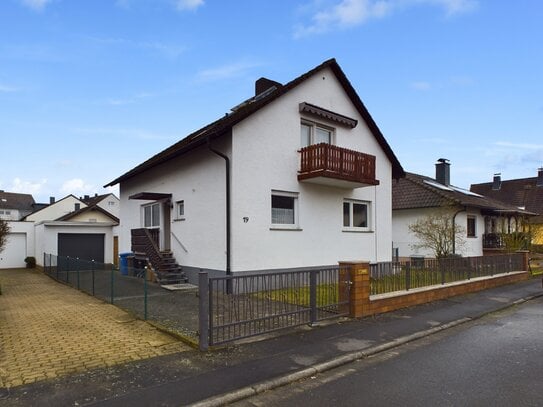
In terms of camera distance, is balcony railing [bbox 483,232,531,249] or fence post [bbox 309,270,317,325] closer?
fence post [bbox 309,270,317,325]

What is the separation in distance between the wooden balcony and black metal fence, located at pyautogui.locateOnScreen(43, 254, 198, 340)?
18.4ft

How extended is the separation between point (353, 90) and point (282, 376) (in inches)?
527

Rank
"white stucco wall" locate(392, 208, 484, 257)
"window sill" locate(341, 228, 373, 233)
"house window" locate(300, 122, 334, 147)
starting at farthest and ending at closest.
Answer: "white stucco wall" locate(392, 208, 484, 257), "window sill" locate(341, 228, 373, 233), "house window" locate(300, 122, 334, 147)

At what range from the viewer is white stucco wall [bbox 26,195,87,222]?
4400cm

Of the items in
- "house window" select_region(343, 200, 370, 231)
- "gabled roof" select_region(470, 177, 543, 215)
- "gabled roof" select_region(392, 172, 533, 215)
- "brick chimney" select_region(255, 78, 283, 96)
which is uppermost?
"brick chimney" select_region(255, 78, 283, 96)

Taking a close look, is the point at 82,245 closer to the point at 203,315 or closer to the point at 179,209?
the point at 179,209

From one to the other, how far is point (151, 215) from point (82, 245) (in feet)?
31.2

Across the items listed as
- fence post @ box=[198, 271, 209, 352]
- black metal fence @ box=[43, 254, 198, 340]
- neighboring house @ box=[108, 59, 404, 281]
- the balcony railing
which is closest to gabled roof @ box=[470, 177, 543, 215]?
the balcony railing

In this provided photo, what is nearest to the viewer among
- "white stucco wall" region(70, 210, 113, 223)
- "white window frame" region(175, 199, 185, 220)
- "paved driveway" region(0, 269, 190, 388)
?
"paved driveway" region(0, 269, 190, 388)

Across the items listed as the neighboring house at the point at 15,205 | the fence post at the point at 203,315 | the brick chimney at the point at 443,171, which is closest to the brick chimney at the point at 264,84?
the fence post at the point at 203,315

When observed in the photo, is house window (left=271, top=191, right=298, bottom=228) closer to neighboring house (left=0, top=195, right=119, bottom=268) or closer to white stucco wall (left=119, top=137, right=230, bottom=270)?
white stucco wall (left=119, top=137, right=230, bottom=270)

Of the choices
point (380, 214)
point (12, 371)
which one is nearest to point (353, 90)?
point (380, 214)

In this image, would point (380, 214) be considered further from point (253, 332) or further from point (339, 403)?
point (339, 403)

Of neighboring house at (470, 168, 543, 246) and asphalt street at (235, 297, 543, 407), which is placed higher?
neighboring house at (470, 168, 543, 246)
